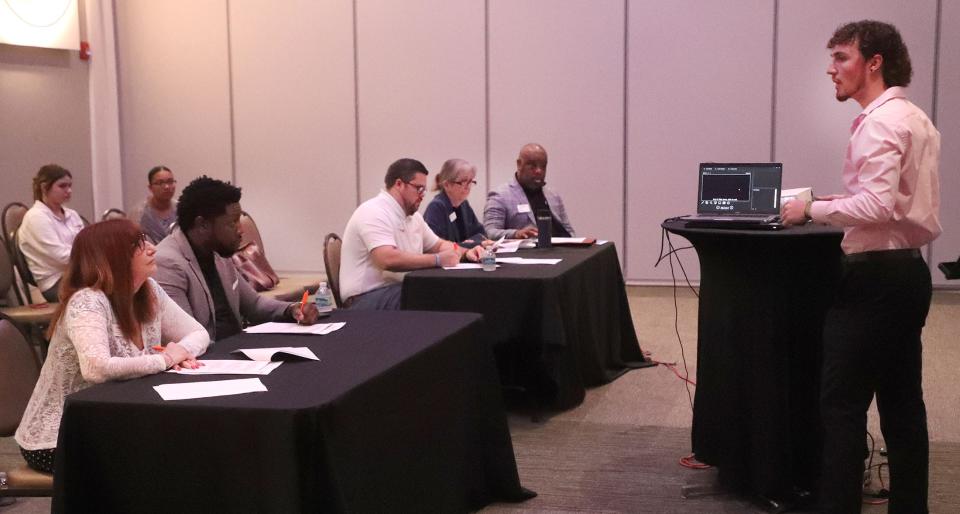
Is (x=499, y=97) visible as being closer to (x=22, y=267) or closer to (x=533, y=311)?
(x=22, y=267)

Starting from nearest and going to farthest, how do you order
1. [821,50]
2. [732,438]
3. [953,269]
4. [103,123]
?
[953,269] < [732,438] < [821,50] < [103,123]

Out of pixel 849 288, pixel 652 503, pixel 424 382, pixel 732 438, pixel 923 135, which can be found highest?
pixel 923 135

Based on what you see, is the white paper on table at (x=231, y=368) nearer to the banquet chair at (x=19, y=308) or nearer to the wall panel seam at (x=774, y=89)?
the banquet chair at (x=19, y=308)

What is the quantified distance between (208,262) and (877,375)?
7.46 feet

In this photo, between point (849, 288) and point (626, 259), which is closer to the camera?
point (849, 288)

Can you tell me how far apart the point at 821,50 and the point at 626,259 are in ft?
7.71

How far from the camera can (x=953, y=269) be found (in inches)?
113

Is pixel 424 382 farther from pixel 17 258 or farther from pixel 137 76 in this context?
pixel 137 76

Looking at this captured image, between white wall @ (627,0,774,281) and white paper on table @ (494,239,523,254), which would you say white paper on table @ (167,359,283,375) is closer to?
white paper on table @ (494,239,523,254)

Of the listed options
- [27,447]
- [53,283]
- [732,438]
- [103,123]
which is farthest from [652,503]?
[103,123]

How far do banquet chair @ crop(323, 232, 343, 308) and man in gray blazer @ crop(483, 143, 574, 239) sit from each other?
1.26 m

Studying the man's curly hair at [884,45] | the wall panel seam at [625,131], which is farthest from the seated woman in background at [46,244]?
the man's curly hair at [884,45]

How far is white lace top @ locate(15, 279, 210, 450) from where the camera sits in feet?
8.04

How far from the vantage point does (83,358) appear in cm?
246
